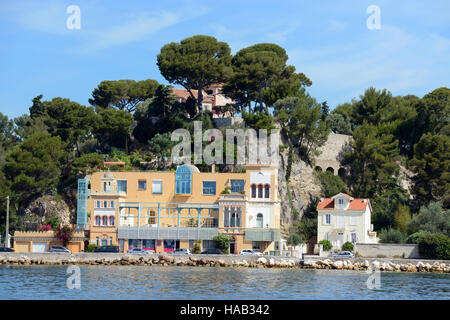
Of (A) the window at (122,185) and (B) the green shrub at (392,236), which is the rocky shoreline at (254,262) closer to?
(B) the green shrub at (392,236)

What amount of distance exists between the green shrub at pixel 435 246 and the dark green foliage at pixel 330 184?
16.0m

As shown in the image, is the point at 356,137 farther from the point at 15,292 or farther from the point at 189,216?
the point at 15,292

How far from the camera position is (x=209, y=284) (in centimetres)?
4672

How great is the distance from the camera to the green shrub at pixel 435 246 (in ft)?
211

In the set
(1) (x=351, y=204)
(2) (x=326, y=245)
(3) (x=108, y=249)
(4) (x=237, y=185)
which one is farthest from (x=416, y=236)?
(3) (x=108, y=249)

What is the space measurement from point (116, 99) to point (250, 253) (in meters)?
35.1

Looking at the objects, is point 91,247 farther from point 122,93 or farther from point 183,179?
point 122,93

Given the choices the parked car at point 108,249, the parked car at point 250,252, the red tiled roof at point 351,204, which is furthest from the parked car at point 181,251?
the red tiled roof at point 351,204

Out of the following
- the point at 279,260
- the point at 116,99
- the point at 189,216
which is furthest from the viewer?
the point at 116,99

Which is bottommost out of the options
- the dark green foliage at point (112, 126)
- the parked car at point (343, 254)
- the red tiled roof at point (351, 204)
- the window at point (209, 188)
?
the parked car at point (343, 254)

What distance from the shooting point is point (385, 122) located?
87812 millimetres

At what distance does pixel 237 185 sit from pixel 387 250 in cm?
1424
